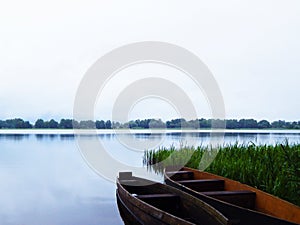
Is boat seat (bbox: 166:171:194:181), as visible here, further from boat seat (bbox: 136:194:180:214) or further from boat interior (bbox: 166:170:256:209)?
boat seat (bbox: 136:194:180:214)

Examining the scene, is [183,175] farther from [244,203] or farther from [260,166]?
[244,203]

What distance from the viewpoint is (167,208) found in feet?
14.8

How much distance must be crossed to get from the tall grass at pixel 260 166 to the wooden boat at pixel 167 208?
1.28 metres

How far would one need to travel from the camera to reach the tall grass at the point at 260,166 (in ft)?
14.7

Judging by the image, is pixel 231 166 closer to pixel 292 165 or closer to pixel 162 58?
pixel 292 165

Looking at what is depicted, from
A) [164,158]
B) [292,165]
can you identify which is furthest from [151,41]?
[292,165]

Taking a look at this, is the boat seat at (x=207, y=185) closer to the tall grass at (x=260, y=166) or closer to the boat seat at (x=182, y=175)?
the tall grass at (x=260, y=166)

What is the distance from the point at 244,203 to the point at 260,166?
5.13 ft

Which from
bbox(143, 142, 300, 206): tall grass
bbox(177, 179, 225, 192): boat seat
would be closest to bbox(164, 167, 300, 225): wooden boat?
bbox(177, 179, 225, 192): boat seat

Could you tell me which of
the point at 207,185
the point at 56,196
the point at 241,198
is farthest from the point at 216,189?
the point at 56,196

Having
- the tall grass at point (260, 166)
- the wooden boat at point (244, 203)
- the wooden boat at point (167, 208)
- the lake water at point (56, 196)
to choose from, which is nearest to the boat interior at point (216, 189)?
the wooden boat at point (244, 203)

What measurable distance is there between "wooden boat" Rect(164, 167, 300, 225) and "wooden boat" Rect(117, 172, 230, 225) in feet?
0.69

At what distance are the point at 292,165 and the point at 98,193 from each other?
15.2ft

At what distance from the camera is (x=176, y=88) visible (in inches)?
375
